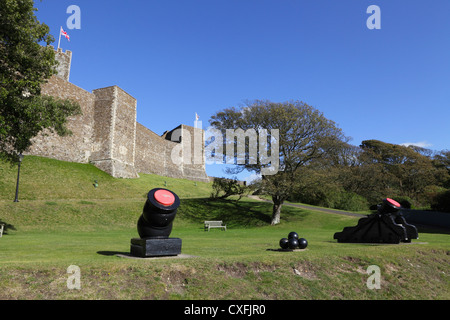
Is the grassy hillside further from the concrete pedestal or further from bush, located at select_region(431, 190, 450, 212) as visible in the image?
bush, located at select_region(431, 190, 450, 212)

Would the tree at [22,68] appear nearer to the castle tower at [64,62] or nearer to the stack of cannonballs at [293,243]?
the stack of cannonballs at [293,243]

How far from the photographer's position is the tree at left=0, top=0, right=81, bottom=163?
543 inches

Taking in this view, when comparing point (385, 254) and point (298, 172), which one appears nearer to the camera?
point (385, 254)

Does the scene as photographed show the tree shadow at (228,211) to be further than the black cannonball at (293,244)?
Yes

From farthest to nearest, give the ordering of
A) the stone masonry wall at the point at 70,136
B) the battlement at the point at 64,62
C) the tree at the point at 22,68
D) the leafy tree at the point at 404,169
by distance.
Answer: the battlement at the point at 64,62, the leafy tree at the point at 404,169, the stone masonry wall at the point at 70,136, the tree at the point at 22,68

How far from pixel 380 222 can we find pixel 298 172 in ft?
40.7

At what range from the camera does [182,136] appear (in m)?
62.2

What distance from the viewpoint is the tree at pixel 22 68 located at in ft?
45.2

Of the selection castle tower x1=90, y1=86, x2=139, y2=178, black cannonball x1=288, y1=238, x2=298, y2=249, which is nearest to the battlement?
castle tower x1=90, y1=86, x2=139, y2=178

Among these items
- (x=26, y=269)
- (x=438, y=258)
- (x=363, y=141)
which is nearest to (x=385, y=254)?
(x=438, y=258)

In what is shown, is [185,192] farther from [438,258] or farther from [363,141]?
[363,141]

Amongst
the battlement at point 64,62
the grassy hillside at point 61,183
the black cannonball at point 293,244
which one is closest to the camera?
the black cannonball at point 293,244

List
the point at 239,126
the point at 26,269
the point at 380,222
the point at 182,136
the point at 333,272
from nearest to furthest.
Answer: the point at 26,269
the point at 333,272
the point at 380,222
the point at 239,126
the point at 182,136

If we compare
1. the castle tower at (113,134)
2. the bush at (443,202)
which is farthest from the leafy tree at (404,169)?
the castle tower at (113,134)
